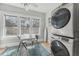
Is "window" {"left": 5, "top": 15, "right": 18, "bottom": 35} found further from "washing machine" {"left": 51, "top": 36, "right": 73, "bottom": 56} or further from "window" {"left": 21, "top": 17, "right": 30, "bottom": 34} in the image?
"washing machine" {"left": 51, "top": 36, "right": 73, "bottom": 56}

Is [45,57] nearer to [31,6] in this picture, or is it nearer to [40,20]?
[40,20]

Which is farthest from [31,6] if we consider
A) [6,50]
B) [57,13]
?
[6,50]

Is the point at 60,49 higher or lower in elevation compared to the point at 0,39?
lower

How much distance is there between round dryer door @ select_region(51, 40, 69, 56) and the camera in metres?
1.18

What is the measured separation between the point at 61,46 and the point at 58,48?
5 cm

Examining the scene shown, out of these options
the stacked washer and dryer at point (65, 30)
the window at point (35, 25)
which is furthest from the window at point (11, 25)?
the stacked washer and dryer at point (65, 30)

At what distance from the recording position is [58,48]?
1.23 m

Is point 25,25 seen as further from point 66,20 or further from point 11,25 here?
point 66,20

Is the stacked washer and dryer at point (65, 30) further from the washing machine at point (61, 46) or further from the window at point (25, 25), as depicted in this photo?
the window at point (25, 25)

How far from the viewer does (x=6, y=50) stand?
120cm

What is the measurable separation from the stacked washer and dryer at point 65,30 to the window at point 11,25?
0.46 metres

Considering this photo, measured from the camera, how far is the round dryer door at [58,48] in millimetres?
1176

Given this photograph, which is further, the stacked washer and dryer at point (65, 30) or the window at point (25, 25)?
the window at point (25, 25)

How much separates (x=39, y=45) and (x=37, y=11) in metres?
0.43
